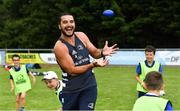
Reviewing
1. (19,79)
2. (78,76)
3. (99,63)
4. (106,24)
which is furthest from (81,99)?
(106,24)

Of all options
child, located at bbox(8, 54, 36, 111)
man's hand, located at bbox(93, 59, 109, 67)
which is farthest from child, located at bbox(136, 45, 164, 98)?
man's hand, located at bbox(93, 59, 109, 67)

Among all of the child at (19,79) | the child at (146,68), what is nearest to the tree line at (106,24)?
the child at (19,79)

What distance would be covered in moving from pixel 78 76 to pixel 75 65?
0.19m

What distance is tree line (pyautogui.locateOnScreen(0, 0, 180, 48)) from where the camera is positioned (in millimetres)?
48969

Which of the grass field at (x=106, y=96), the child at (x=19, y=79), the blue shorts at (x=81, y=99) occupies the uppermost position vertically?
the blue shorts at (x=81, y=99)

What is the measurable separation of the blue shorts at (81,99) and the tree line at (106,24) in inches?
1639

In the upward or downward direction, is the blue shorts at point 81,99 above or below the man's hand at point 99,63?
below

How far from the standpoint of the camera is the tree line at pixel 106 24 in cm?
4897

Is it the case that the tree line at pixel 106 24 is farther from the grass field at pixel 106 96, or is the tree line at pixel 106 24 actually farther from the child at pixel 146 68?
the child at pixel 146 68

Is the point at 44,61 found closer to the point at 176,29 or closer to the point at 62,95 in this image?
the point at 176,29

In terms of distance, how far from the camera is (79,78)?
6.68 meters

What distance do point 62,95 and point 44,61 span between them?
2785 centimetres

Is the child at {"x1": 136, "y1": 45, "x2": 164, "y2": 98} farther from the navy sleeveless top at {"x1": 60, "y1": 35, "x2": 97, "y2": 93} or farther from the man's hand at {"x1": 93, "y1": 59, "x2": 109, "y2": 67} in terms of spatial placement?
the man's hand at {"x1": 93, "y1": 59, "x2": 109, "y2": 67}

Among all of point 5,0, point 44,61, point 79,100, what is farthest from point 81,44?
point 5,0
